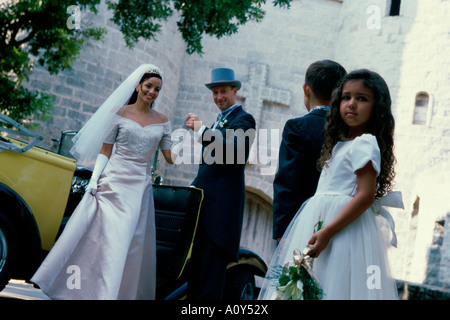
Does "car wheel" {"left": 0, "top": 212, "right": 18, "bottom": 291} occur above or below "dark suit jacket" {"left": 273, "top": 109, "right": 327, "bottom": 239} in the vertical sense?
below

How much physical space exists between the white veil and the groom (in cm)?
65

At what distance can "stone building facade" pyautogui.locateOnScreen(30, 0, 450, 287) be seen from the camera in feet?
44.1

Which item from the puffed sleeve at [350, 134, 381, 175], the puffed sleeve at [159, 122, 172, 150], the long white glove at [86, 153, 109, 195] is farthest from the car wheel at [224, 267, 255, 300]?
the puffed sleeve at [350, 134, 381, 175]

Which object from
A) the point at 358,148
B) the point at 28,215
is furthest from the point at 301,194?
the point at 28,215

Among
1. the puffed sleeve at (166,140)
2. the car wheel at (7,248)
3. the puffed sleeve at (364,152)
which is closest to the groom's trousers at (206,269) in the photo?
the puffed sleeve at (166,140)

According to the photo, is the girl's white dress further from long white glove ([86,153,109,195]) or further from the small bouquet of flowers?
long white glove ([86,153,109,195])

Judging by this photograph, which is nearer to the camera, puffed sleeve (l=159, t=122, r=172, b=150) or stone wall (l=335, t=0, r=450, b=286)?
puffed sleeve (l=159, t=122, r=172, b=150)

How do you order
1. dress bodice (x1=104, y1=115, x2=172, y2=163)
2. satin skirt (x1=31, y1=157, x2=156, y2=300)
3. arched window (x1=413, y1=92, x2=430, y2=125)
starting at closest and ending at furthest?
satin skirt (x1=31, y1=157, x2=156, y2=300)
dress bodice (x1=104, y1=115, x2=172, y2=163)
arched window (x1=413, y1=92, x2=430, y2=125)

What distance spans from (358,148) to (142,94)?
204cm

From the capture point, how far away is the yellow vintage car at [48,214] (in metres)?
3.77

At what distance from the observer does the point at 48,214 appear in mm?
4066

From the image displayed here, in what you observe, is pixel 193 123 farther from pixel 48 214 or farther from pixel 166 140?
pixel 48 214

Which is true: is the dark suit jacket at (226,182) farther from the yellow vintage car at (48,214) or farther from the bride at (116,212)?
the bride at (116,212)

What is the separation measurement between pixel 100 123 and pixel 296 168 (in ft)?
5.35
